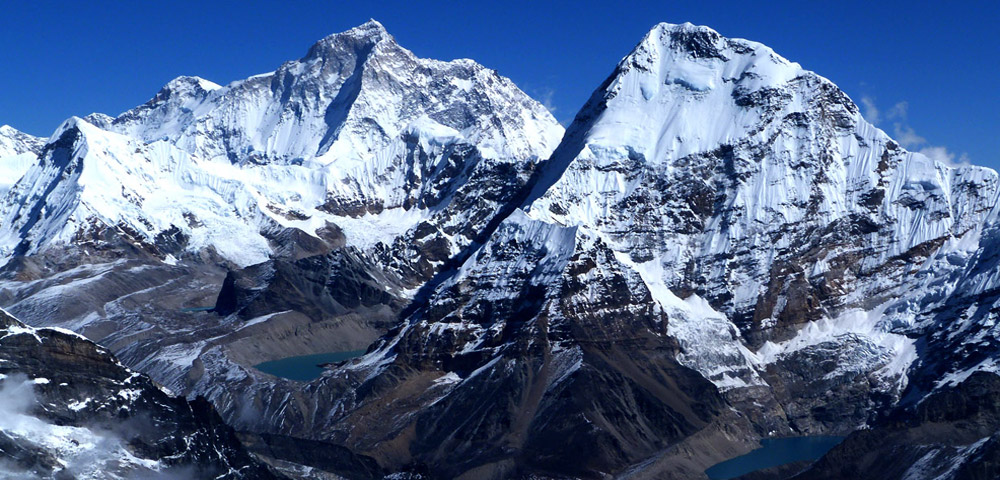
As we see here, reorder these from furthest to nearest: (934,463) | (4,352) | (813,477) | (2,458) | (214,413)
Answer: (813,477)
(934,463)
(214,413)
(4,352)
(2,458)

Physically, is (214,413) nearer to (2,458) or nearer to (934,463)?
(2,458)

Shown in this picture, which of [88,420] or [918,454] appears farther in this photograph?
[918,454]

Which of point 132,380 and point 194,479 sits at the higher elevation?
point 132,380

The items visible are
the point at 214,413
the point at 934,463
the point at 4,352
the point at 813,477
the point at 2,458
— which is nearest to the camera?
the point at 2,458

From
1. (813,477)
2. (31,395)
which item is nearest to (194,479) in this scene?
(31,395)

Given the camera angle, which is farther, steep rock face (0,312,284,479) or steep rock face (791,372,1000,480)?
steep rock face (791,372,1000,480)

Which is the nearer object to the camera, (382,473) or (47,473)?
(47,473)

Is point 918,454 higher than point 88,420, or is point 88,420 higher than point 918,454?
point 918,454

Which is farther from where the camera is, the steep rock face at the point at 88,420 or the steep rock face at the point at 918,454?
the steep rock face at the point at 918,454
